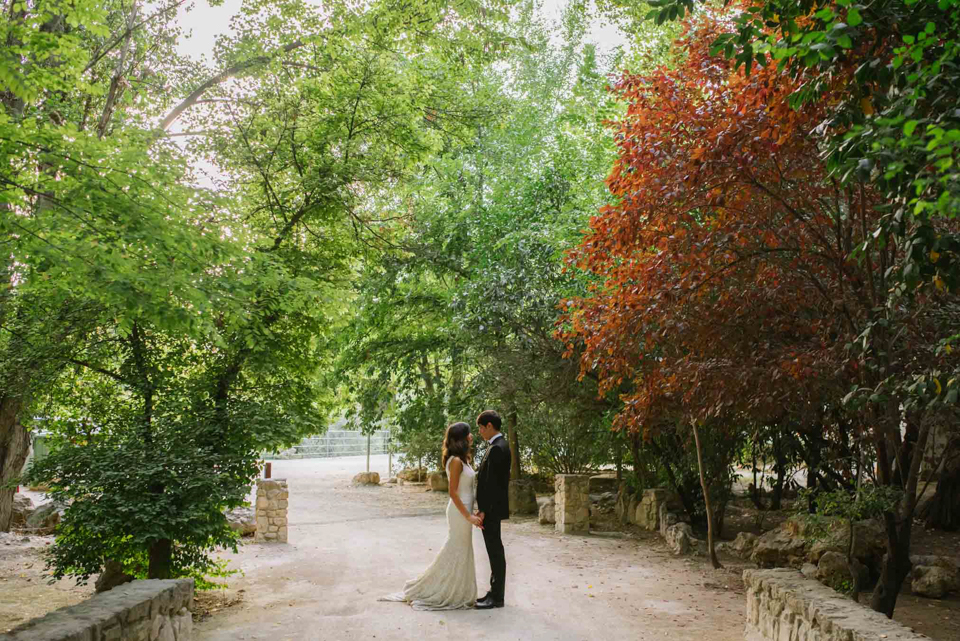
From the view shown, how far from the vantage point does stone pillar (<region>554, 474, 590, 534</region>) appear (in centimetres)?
1248

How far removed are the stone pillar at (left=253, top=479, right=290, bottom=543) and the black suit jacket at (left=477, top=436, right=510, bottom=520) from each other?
19.1 ft

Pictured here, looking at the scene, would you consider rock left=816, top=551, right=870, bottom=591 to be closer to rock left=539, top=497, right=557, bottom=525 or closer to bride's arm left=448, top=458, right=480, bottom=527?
bride's arm left=448, top=458, right=480, bottom=527

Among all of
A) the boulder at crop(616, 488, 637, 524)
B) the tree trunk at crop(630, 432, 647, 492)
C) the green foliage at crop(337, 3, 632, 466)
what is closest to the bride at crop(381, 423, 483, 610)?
the green foliage at crop(337, 3, 632, 466)

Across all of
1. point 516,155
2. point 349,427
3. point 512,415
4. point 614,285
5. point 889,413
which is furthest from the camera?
point 349,427

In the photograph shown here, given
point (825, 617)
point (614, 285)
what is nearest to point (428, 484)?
point (614, 285)

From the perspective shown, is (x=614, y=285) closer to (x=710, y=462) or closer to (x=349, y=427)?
(x=710, y=462)

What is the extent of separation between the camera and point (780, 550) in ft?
30.2

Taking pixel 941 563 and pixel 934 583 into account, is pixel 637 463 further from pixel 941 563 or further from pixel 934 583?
pixel 934 583

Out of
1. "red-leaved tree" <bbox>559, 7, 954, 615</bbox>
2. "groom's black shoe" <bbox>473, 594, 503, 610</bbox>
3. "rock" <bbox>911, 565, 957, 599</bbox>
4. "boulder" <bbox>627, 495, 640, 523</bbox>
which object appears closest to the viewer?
"red-leaved tree" <bbox>559, 7, 954, 615</bbox>

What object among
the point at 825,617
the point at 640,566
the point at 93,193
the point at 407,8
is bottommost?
the point at 640,566

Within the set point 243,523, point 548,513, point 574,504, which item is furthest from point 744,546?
point 243,523

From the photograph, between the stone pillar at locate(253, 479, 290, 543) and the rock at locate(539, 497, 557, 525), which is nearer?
the stone pillar at locate(253, 479, 290, 543)

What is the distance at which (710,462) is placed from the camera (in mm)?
11008

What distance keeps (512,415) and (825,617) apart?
36.4 feet
